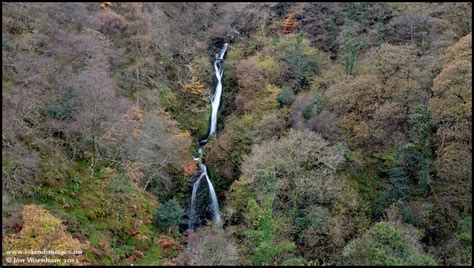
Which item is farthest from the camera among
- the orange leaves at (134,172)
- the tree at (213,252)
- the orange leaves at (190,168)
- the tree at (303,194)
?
the orange leaves at (190,168)

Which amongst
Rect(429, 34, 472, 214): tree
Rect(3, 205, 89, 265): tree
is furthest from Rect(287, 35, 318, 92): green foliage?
Rect(3, 205, 89, 265): tree

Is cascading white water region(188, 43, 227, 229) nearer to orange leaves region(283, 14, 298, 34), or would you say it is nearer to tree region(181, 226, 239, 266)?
tree region(181, 226, 239, 266)

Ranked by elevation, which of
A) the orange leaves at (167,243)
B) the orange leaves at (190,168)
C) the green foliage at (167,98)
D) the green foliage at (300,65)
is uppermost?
the green foliage at (300,65)

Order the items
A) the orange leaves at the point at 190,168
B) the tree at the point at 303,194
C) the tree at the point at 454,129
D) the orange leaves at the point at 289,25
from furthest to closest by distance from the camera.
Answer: the orange leaves at the point at 289,25 < the orange leaves at the point at 190,168 < the tree at the point at 303,194 < the tree at the point at 454,129

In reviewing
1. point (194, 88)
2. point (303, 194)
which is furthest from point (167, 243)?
point (194, 88)

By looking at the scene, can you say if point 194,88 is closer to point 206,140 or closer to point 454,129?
point 206,140

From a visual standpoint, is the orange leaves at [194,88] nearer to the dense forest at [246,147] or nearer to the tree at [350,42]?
the dense forest at [246,147]

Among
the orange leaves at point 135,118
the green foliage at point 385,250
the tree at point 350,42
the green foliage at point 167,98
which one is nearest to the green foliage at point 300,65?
the tree at point 350,42
